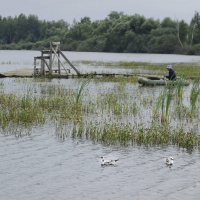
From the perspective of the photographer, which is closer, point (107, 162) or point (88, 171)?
point (88, 171)

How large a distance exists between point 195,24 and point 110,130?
3944 inches

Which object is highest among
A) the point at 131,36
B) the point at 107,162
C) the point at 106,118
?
the point at 131,36

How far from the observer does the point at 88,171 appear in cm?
1380

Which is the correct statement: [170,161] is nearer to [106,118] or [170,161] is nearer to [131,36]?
[106,118]

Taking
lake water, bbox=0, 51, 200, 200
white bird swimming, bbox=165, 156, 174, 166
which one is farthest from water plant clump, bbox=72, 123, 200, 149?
white bird swimming, bbox=165, 156, 174, 166

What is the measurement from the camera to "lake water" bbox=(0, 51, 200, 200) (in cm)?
1201

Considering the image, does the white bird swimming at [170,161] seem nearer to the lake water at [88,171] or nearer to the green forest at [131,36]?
the lake water at [88,171]

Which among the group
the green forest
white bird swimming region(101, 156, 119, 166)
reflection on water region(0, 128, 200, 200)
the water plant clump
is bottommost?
reflection on water region(0, 128, 200, 200)

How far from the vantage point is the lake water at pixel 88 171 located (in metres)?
12.0

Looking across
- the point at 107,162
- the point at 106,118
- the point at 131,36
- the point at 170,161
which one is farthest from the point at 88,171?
the point at 131,36

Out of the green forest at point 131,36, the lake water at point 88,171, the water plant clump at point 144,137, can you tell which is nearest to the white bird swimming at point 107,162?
the lake water at point 88,171

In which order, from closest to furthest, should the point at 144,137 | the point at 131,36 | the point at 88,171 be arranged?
the point at 88,171
the point at 144,137
the point at 131,36

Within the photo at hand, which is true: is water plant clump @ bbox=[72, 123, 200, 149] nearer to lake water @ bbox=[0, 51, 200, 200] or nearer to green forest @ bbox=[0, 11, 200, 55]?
lake water @ bbox=[0, 51, 200, 200]

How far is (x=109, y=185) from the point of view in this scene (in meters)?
12.6
